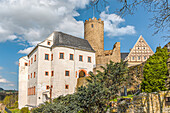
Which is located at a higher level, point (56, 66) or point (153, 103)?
point (56, 66)

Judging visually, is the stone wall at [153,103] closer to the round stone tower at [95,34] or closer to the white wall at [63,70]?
the white wall at [63,70]

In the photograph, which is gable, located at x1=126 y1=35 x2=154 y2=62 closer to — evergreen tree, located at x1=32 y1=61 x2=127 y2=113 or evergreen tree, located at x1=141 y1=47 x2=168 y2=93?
evergreen tree, located at x1=141 y1=47 x2=168 y2=93

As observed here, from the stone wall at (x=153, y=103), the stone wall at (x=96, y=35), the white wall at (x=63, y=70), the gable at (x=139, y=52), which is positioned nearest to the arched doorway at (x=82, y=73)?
the white wall at (x=63, y=70)

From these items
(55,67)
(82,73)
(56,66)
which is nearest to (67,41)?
(56,66)

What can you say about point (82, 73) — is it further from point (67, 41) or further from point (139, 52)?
point (139, 52)

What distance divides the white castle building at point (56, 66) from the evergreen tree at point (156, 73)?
17.2 meters

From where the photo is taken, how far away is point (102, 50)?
39.4 meters

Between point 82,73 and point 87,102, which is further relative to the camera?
point 82,73

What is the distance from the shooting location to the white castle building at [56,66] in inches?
1082

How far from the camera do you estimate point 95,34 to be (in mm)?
38656

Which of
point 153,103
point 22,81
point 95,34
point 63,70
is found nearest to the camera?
point 153,103

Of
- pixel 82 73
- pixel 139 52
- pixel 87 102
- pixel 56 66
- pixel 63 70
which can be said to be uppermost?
pixel 139 52

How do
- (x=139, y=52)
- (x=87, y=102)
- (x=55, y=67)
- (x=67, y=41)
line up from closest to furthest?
(x=87, y=102)
(x=55, y=67)
(x=67, y=41)
(x=139, y=52)

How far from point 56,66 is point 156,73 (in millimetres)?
18470
